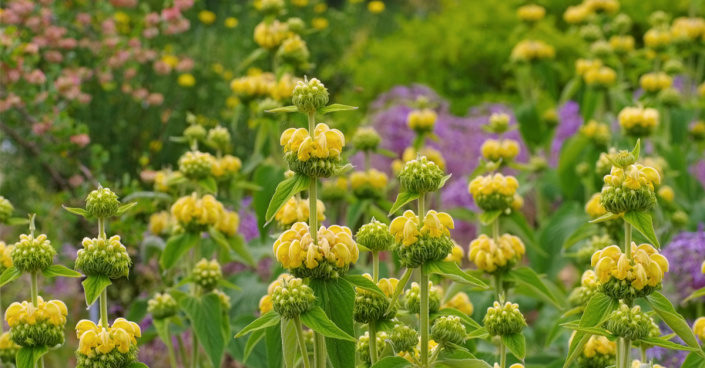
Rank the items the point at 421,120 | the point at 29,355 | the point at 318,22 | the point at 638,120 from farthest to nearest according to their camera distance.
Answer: the point at 318,22 → the point at 421,120 → the point at 638,120 → the point at 29,355

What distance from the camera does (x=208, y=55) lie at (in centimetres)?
551

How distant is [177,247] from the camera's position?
2.18m

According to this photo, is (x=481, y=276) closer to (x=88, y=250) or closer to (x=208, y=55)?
(x=88, y=250)

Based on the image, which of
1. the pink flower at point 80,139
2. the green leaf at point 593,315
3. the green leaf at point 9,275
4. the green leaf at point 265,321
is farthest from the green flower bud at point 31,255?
the pink flower at point 80,139

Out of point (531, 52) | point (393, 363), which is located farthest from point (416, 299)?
point (531, 52)

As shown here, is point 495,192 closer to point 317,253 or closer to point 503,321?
point 503,321

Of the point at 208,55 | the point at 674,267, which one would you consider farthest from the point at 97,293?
the point at 208,55

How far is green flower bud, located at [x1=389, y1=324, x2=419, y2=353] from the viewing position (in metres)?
1.38

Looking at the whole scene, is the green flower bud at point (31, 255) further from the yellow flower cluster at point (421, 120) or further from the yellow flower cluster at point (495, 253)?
the yellow flower cluster at point (421, 120)

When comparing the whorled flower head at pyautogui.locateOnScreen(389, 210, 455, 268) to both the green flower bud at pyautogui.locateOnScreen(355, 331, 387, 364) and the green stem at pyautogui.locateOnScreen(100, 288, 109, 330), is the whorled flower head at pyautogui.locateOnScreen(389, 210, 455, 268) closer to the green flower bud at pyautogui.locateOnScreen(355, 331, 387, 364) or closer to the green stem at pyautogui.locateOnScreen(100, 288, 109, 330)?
the green flower bud at pyautogui.locateOnScreen(355, 331, 387, 364)

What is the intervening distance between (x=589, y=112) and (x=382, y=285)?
88.8 inches

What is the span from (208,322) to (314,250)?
Answer: 31.1 inches

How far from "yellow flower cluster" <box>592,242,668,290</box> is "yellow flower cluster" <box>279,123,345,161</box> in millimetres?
466

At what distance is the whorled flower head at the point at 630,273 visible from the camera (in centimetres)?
133
